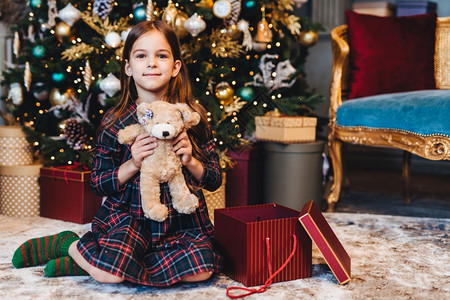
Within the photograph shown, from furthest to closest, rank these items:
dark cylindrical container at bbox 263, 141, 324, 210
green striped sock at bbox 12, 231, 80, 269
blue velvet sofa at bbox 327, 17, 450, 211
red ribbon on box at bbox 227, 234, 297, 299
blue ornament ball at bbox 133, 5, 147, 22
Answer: dark cylindrical container at bbox 263, 141, 324, 210 → blue ornament ball at bbox 133, 5, 147, 22 → blue velvet sofa at bbox 327, 17, 450, 211 → green striped sock at bbox 12, 231, 80, 269 → red ribbon on box at bbox 227, 234, 297, 299

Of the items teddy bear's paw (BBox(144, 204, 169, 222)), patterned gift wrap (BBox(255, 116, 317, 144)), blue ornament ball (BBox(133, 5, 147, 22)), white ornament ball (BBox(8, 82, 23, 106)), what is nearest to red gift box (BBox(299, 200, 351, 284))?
teddy bear's paw (BBox(144, 204, 169, 222))

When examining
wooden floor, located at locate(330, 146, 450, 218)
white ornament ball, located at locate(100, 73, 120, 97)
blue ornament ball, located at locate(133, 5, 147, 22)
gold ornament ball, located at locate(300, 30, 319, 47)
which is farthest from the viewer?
gold ornament ball, located at locate(300, 30, 319, 47)

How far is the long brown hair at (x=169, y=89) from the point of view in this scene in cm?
155

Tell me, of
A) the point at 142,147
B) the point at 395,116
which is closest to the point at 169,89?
the point at 142,147

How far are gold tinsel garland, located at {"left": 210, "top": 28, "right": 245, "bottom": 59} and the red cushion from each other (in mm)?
613

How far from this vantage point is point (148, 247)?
4.80 ft

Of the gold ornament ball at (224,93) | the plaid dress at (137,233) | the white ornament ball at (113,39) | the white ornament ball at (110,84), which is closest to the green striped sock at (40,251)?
the plaid dress at (137,233)

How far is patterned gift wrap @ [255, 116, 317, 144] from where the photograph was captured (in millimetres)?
2404

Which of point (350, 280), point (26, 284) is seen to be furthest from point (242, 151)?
point (26, 284)

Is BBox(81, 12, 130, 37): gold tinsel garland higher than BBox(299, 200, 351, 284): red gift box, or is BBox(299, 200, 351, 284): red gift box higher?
BBox(81, 12, 130, 37): gold tinsel garland

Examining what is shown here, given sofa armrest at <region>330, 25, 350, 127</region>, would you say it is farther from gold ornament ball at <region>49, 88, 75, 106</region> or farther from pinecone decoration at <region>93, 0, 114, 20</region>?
gold ornament ball at <region>49, 88, 75, 106</region>

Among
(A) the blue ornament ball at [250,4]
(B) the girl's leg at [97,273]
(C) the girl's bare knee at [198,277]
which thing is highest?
(A) the blue ornament ball at [250,4]

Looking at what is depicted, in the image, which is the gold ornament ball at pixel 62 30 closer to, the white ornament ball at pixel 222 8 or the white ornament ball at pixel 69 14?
the white ornament ball at pixel 69 14

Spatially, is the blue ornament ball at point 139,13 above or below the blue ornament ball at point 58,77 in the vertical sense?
above
